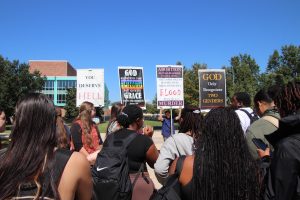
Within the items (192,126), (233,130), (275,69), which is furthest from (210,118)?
(275,69)

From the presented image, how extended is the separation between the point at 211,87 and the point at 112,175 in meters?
11.1

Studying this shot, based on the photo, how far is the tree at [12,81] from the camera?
5122cm

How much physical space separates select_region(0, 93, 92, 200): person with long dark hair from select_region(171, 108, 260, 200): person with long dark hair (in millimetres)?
745

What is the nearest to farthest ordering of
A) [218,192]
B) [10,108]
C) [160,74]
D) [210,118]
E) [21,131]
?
[21,131], [218,192], [210,118], [160,74], [10,108]

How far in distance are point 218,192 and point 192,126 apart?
159 cm

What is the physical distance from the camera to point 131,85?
13102mm

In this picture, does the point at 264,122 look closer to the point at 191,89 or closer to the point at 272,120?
the point at 272,120

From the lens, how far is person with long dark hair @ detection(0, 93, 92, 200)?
1.94m

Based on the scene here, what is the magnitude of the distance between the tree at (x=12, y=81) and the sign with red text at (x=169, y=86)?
1574 inches

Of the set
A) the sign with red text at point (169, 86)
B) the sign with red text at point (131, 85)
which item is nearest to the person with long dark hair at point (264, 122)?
the sign with red text at point (169, 86)

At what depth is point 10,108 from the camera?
50469mm

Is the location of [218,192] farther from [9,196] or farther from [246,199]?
[9,196]

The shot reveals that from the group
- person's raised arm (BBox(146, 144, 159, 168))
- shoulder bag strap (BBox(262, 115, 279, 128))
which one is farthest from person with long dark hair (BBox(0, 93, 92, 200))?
shoulder bag strap (BBox(262, 115, 279, 128))

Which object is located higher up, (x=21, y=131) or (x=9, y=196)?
(x=21, y=131)
